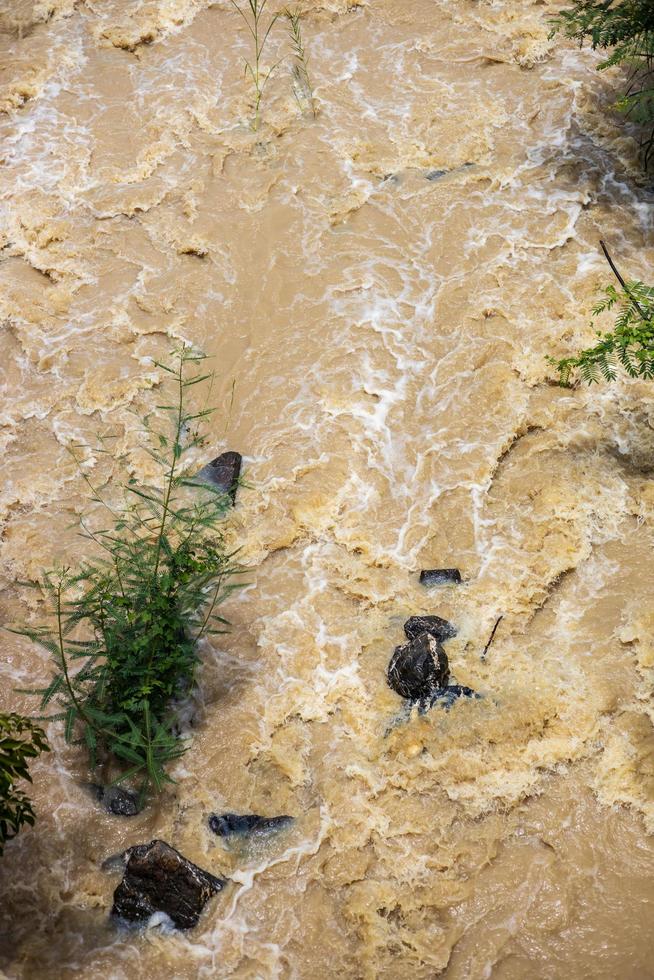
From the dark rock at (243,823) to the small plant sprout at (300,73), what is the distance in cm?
756

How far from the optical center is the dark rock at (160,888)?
4.59 meters

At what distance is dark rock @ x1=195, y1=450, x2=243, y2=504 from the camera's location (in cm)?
658

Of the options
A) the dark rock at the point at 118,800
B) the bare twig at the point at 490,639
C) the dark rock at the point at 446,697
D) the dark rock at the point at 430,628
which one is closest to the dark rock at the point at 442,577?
the dark rock at the point at 430,628

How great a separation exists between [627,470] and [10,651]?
4703 mm

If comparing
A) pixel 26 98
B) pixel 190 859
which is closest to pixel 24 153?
pixel 26 98

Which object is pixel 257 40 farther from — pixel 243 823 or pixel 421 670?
pixel 243 823

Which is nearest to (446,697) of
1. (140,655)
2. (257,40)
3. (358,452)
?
(140,655)

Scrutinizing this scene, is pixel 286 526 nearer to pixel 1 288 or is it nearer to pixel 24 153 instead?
pixel 1 288

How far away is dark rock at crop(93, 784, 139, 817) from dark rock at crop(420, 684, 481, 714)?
1.83m

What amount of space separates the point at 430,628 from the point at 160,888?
2.26 meters

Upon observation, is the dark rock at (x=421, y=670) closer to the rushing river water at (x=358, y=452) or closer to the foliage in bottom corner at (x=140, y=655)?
the rushing river water at (x=358, y=452)

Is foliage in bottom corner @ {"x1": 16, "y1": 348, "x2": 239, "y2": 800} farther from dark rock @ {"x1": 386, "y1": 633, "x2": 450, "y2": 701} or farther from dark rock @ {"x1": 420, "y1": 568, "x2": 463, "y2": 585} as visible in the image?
dark rock @ {"x1": 420, "y1": 568, "x2": 463, "y2": 585}

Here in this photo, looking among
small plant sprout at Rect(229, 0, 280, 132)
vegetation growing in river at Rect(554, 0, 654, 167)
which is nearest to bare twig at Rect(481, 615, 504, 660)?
vegetation growing in river at Rect(554, 0, 654, 167)

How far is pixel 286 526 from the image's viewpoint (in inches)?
253
